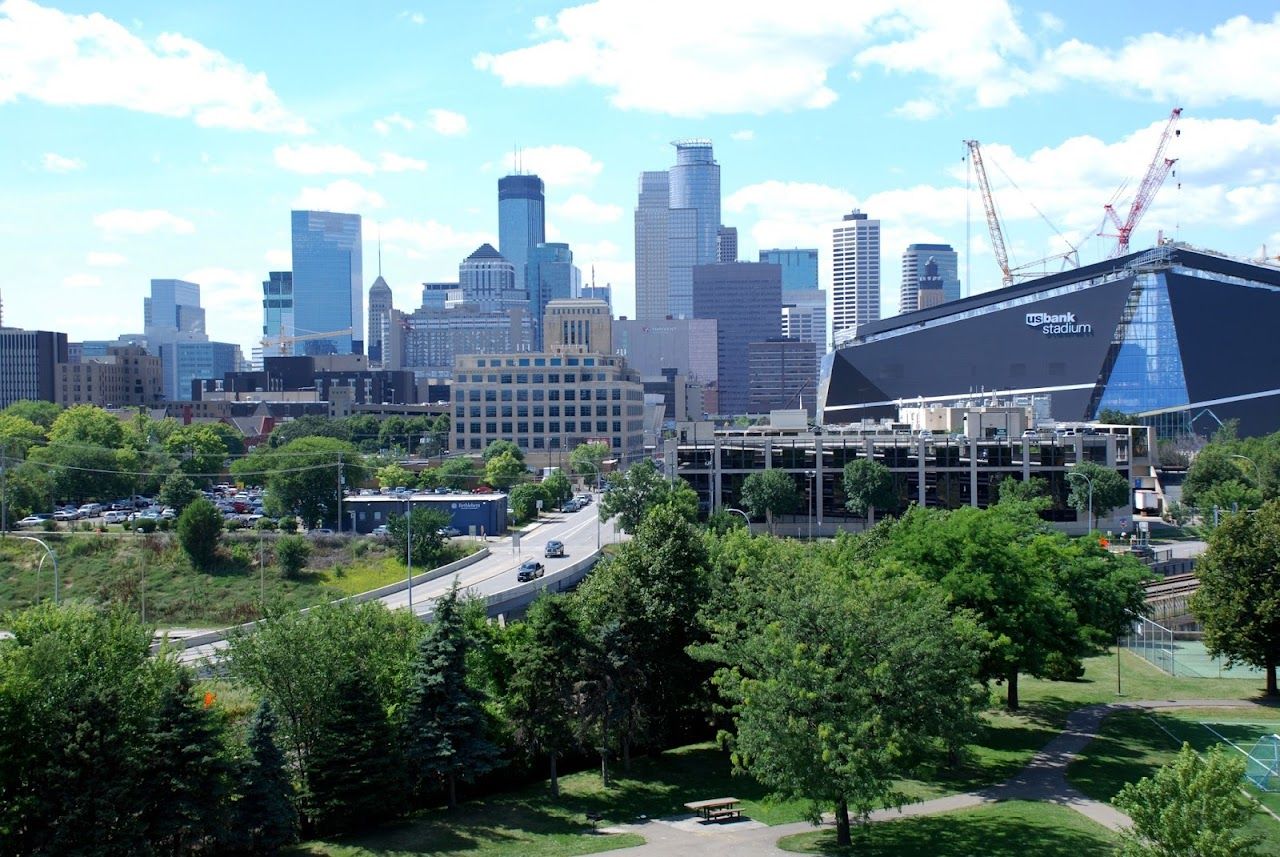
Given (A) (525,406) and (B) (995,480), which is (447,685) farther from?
(A) (525,406)

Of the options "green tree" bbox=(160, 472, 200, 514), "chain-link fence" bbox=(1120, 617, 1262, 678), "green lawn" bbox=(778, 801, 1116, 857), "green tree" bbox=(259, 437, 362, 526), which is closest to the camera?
"green lawn" bbox=(778, 801, 1116, 857)

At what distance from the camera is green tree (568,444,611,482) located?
139375mm

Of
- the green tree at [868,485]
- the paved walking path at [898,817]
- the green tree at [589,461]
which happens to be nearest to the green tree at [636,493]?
the green tree at [868,485]

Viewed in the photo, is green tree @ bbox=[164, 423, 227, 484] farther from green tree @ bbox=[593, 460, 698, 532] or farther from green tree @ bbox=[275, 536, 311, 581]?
green tree @ bbox=[593, 460, 698, 532]

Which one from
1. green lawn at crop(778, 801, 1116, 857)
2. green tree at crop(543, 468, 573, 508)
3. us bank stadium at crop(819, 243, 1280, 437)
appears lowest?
green lawn at crop(778, 801, 1116, 857)

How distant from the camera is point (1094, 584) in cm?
4412

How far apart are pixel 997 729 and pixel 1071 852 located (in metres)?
12.1

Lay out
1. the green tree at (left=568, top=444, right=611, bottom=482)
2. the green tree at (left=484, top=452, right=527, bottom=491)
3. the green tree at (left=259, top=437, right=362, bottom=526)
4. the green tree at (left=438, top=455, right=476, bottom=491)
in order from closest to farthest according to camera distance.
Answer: the green tree at (left=259, top=437, right=362, bottom=526), the green tree at (left=438, top=455, right=476, bottom=491), the green tree at (left=484, top=452, right=527, bottom=491), the green tree at (left=568, top=444, right=611, bottom=482)

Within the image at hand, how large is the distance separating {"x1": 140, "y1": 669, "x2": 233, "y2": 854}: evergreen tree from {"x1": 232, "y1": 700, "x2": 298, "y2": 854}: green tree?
0.64 meters

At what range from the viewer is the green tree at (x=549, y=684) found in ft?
112

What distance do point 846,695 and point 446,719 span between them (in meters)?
11.0

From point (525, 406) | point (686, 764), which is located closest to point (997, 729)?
point (686, 764)

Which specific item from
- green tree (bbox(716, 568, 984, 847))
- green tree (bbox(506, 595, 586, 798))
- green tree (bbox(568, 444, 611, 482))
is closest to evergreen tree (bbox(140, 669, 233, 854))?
green tree (bbox(506, 595, 586, 798))

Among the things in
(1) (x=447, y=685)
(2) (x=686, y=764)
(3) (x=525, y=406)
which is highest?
(3) (x=525, y=406)
